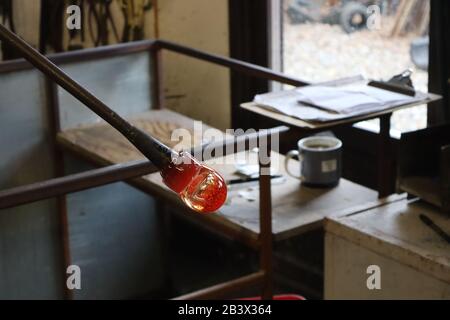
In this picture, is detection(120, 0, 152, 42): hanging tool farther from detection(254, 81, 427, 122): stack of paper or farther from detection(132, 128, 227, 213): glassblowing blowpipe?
detection(132, 128, 227, 213): glassblowing blowpipe

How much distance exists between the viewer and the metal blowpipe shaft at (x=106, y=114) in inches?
30.8

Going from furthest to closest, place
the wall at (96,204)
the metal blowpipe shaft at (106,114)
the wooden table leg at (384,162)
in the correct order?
1. the wall at (96,204)
2. the wooden table leg at (384,162)
3. the metal blowpipe shaft at (106,114)

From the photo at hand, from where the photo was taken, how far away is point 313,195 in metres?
2.32

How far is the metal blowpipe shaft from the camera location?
78 cm

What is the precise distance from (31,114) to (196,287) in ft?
3.11

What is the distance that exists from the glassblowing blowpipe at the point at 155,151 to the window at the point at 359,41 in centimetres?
176

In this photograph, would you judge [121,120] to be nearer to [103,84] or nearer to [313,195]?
[313,195]

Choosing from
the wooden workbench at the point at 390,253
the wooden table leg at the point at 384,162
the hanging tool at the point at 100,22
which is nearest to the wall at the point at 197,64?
the hanging tool at the point at 100,22

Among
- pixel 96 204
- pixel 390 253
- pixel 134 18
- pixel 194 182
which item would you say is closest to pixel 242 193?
pixel 390 253

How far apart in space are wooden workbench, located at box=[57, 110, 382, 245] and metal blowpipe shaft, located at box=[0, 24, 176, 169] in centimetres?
119

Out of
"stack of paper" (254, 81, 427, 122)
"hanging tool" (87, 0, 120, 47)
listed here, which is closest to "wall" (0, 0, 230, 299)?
"hanging tool" (87, 0, 120, 47)

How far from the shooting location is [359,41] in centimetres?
267

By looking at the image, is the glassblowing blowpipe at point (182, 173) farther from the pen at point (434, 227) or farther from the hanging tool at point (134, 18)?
Answer: the hanging tool at point (134, 18)
